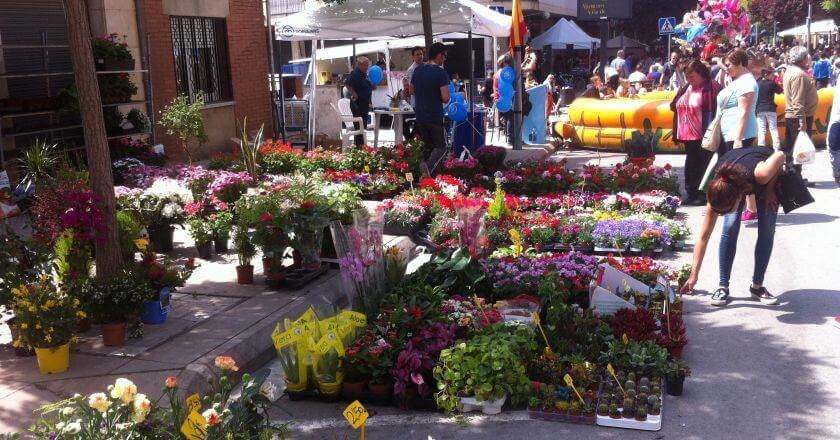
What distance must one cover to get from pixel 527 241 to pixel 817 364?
352 centimetres

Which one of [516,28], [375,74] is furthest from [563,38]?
[516,28]

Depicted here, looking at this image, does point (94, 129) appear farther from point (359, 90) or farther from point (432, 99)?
point (359, 90)

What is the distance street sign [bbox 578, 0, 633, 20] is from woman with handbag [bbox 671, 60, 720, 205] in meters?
13.1

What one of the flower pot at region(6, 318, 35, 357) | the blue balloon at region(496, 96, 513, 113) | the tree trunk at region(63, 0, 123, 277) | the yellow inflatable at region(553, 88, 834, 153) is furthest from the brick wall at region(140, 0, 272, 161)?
the flower pot at region(6, 318, 35, 357)

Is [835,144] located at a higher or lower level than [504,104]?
lower

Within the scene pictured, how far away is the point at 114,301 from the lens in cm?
545

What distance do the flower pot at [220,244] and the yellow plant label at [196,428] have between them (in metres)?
4.76

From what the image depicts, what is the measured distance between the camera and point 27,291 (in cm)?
506

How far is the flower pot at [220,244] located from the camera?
8.07 m

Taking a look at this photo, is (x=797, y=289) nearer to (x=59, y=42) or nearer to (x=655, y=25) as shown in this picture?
(x=59, y=42)

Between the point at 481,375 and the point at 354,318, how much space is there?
3.38 feet

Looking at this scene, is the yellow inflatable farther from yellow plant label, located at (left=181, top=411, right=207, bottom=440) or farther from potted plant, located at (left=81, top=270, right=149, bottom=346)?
yellow plant label, located at (left=181, top=411, right=207, bottom=440)

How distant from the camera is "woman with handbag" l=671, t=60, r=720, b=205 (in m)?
Result: 9.87

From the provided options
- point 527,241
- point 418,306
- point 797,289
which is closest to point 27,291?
point 418,306
